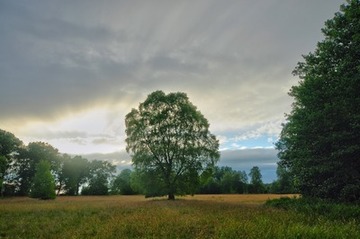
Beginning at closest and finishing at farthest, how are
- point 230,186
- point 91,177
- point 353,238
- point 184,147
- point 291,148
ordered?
1. point 353,238
2. point 291,148
3. point 184,147
4. point 91,177
5. point 230,186

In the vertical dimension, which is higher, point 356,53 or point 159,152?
point 356,53

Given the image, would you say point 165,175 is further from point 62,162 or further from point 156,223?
point 62,162

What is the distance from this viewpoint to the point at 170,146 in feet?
125

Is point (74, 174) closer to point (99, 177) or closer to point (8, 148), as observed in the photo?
point (99, 177)

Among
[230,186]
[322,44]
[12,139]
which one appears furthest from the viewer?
[230,186]

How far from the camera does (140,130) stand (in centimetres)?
3881

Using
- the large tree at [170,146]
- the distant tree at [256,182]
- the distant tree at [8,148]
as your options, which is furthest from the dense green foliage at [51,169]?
the distant tree at [256,182]

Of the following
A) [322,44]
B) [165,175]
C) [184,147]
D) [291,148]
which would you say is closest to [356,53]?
[322,44]

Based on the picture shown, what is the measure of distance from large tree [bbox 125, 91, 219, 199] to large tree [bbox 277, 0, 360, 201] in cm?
1709

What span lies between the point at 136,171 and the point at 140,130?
18.5ft

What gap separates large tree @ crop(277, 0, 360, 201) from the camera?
18688 millimetres

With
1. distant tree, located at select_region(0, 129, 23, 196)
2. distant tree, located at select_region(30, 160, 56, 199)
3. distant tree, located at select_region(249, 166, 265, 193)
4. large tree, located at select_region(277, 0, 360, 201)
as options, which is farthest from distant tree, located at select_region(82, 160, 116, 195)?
large tree, located at select_region(277, 0, 360, 201)

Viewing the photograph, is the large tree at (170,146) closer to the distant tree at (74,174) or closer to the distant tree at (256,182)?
the distant tree at (74,174)

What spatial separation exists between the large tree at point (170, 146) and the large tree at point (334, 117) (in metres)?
17.1
